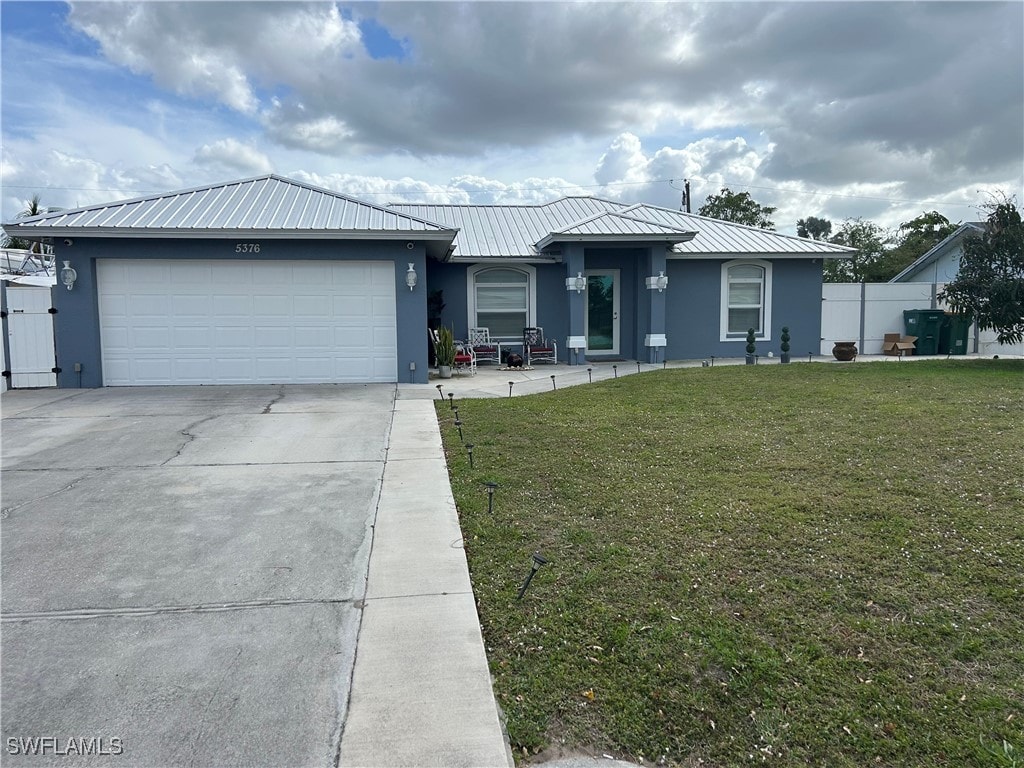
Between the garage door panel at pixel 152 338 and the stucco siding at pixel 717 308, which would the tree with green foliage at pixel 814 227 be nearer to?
the stucco siding at pixel 717 308

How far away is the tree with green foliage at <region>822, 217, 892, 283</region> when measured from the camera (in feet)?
119

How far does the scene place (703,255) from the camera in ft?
51.7

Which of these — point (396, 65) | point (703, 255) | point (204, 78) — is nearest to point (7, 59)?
point (204, 78)

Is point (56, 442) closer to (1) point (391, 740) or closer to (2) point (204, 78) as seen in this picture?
(1) point (391, 740)

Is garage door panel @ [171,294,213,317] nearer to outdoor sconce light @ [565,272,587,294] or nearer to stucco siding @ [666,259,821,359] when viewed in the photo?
outdoor sconce light @ [565,272,587,294]

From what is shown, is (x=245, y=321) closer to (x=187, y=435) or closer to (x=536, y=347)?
(x=187, y=435)

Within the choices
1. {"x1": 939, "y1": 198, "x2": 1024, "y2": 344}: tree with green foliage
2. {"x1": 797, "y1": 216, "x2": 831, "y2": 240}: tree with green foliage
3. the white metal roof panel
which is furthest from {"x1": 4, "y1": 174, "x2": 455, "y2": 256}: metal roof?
{"x1": 797, "y1": 216, "x2": 831, "y2": 240}: tree with green foliage

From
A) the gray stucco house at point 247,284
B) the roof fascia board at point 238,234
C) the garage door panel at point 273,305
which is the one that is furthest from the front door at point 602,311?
the garage door panel at point 273,305

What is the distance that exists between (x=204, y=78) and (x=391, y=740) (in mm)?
14213

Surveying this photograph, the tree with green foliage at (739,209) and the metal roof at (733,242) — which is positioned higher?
the tree with green foliage at (739,209)

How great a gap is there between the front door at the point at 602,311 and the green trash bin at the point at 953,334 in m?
8.82

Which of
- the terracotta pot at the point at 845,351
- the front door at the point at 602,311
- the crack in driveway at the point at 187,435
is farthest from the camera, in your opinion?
the front door at the point at 602,311

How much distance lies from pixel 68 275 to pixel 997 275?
1861 cm

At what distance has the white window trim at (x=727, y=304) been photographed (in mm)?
16422
